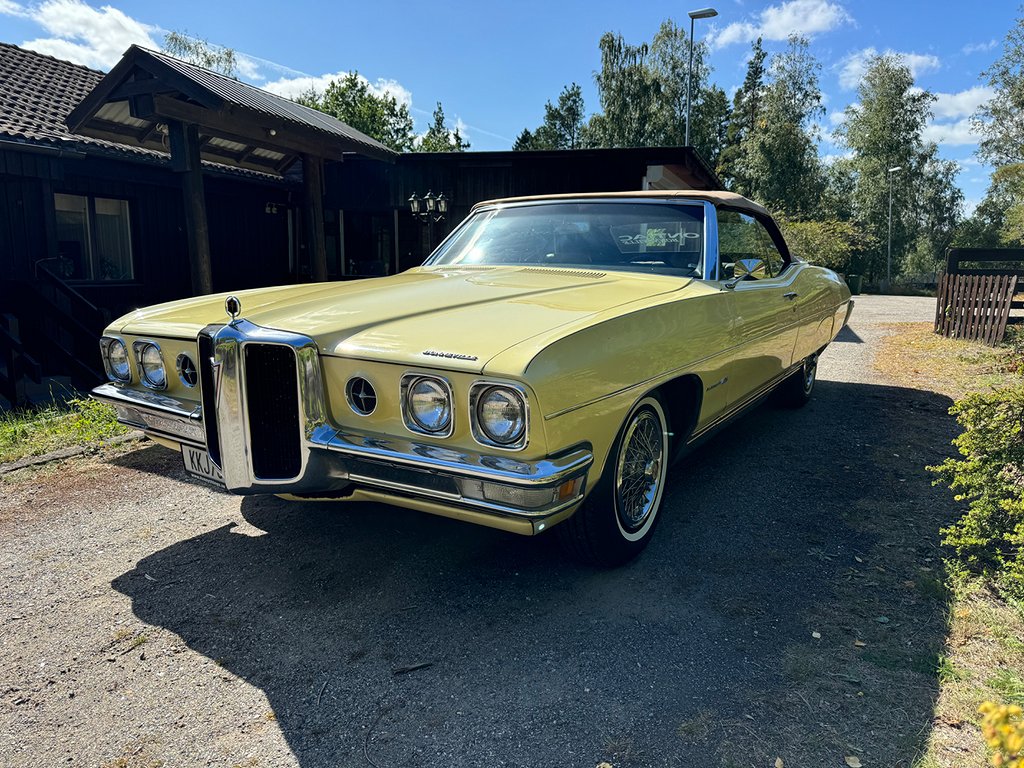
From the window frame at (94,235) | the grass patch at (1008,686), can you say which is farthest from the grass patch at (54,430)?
the window frame at (94,235)

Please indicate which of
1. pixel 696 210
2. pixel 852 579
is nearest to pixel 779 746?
pixel 852 579

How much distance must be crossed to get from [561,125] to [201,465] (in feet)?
188

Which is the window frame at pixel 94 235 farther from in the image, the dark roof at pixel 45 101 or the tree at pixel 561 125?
the tree at pixel 561 125

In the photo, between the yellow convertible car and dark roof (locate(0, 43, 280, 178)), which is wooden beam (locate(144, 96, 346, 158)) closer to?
dark roof (locate(0, 43, 280, 178))

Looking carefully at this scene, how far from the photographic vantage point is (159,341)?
304 centimetres

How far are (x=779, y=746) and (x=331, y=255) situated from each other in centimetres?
1665

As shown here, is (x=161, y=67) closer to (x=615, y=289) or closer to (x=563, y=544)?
(x=615, y=289)

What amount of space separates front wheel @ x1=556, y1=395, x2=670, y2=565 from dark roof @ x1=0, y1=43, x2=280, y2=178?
819 centimetres

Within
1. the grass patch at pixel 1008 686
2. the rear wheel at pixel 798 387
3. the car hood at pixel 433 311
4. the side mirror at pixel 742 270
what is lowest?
the grass patch at pixel 1008 686

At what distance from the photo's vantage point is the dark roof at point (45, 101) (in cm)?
909

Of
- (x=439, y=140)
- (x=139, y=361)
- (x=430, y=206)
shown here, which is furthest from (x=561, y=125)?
(x=139, y=361)

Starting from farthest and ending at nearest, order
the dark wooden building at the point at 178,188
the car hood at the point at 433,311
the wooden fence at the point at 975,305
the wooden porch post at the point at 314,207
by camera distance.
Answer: the wooden fence at the point at 975,305, the wooden porch post at the point at 314,207, the dark wooden building at the point at 178,188, the car hood at the point at 433,311

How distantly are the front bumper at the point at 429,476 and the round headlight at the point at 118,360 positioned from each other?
94cm

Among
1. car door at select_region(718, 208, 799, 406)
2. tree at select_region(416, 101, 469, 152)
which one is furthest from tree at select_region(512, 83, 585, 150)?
car door at select_region(718, 208, 799, 406)
